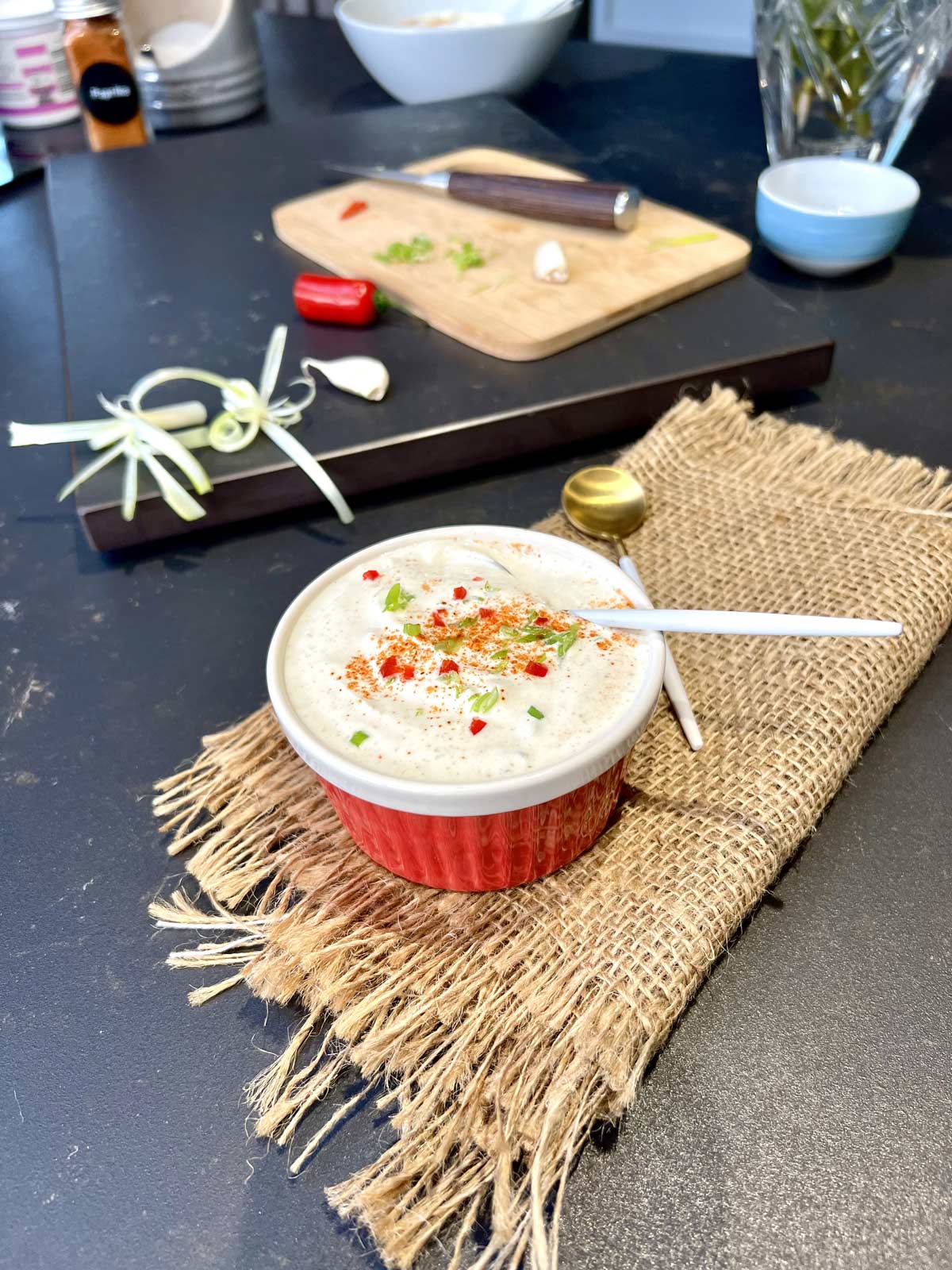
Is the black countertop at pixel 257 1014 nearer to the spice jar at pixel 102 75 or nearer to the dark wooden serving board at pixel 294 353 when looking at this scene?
the dark wooden serving board at pixel 294 353

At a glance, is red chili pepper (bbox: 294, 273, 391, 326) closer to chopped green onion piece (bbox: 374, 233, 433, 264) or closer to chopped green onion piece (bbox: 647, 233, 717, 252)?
chopped green onion piece (bbox: 374, 233, 433, 264)

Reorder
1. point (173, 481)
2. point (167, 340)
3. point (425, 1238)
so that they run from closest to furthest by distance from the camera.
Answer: point (425, 1238) < point (173, 481) < point (167, 340)

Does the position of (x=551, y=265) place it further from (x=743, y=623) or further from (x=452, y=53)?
(x=452, y=53)

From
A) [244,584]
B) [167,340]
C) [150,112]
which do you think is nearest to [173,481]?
[244,584]

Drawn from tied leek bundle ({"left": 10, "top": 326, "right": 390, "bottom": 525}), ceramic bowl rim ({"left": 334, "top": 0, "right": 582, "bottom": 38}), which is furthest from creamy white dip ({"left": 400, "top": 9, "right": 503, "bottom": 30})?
tied leek bundle ({"left": 10, "top": 326, "right": 390, "bottom": 525})

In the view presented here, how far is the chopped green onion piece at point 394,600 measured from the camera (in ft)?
2.59

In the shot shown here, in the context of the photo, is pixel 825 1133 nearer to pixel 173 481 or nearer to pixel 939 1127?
pixel 939 1127

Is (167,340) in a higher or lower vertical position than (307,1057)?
higher

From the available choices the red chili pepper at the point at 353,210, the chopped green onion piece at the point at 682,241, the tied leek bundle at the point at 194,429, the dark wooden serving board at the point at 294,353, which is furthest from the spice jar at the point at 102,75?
the chopped green onion piece at the point at 682,241

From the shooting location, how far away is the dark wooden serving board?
113 cm

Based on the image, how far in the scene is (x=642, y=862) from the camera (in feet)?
2.44

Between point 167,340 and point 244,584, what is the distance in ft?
1.56

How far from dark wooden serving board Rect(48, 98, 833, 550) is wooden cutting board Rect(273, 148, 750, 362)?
27 millimetres

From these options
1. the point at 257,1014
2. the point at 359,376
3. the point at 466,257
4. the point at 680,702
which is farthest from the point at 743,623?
the point at 466,257
